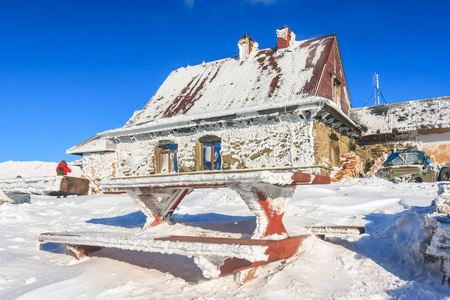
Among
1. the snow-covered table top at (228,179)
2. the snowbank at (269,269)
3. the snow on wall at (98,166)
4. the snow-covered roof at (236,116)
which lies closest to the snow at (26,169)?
the snow on wall at (98,166)

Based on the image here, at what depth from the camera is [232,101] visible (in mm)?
13109

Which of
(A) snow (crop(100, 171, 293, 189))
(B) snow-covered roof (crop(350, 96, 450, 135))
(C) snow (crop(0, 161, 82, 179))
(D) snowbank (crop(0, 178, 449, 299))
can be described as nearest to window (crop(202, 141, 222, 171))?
(D) snowbank (crop(0, 178, 449, 299))

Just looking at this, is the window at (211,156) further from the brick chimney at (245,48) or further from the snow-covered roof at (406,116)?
the snow-covered roof at (406,116)

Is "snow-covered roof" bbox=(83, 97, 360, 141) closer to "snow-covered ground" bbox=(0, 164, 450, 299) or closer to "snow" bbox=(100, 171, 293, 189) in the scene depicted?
"snow-covered ground" bbox=(0, 164, 450, 299)

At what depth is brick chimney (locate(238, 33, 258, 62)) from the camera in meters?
15.8

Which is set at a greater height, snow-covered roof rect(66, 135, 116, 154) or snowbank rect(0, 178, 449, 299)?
snow-covered roof rect(66, 135, 116, 154)

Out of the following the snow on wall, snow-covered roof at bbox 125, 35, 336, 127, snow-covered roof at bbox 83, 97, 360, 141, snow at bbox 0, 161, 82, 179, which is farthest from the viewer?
snow at bbox 0, 161, 82, 179

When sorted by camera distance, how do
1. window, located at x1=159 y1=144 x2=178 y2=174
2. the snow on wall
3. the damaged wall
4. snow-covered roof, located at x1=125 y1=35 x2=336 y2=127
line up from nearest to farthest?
the damaged wall
snow-covered roof, located at x1=125 y1=35 x2=336 y2=127
window, located at x1=159 y1=144 x2=178 y2=174
the snow on wall

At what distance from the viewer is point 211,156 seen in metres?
13.2

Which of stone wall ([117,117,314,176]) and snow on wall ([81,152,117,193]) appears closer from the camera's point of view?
stone wall ([117,117,314,176])

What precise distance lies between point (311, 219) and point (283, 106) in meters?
6.03

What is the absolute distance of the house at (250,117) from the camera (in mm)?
11266

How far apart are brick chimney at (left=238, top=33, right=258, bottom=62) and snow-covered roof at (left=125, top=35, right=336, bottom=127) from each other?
0.75 feet

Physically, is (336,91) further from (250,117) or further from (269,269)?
(269,269)
